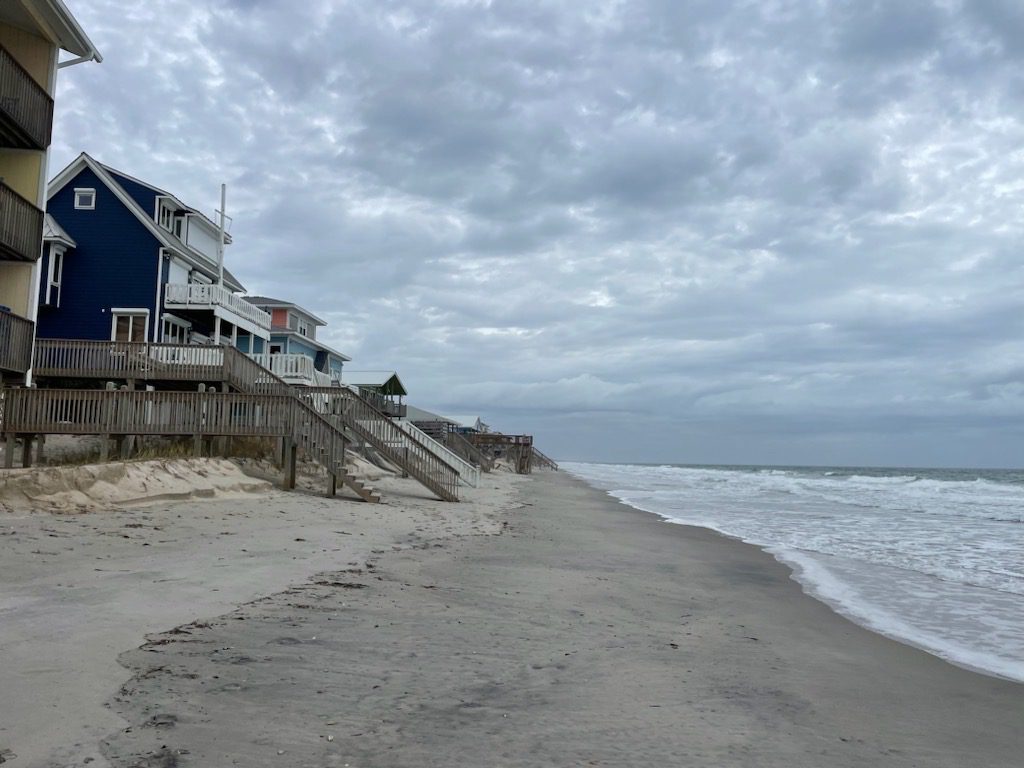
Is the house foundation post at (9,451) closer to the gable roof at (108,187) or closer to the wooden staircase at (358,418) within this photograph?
the wooden staircase at (358,418)

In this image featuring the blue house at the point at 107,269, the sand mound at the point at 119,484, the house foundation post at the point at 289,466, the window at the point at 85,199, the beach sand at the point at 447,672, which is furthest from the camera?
the window at the point at 85,199

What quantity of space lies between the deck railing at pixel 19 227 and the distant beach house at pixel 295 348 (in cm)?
1115

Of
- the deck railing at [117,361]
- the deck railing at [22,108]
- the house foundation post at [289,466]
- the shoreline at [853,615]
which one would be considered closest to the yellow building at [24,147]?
the deck railing at [22,108]

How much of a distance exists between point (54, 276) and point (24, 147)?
35.0 feet

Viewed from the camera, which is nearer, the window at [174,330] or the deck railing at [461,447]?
the window at [174,330]

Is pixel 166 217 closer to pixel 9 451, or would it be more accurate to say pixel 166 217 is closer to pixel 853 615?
pixel 9 451

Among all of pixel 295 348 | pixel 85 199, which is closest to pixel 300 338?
pixel 295 348

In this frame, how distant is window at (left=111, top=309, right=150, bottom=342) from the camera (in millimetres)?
29375

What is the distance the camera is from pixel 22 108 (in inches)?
722

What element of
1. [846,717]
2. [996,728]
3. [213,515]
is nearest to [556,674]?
[846,717]

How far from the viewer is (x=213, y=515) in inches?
573

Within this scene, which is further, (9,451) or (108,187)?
(108,187)

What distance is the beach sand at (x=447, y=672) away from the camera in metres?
4.49

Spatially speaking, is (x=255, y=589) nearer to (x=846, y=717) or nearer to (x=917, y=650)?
(x=846, y=717)
